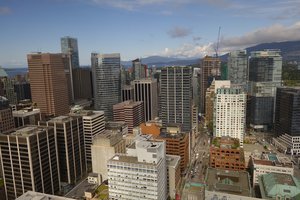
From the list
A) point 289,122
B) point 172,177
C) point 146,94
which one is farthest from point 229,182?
point 146,94

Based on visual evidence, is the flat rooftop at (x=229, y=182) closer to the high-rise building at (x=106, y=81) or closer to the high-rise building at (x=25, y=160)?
the high-rise building at (x=25, y=160)

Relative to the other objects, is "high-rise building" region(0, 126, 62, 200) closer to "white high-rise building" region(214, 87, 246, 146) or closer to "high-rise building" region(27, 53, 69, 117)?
"high-rise building" region(27, 53, 69, 117)

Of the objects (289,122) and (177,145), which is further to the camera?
(289,122)

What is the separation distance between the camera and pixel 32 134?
75688mm

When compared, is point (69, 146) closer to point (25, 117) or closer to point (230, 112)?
point (25, 117)

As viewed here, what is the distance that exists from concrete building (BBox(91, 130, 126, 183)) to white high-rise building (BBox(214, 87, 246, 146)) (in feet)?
192

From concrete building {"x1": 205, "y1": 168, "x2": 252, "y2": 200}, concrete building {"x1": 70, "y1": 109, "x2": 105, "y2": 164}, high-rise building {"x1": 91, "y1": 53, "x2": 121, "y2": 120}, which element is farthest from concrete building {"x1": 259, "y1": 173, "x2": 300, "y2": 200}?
high-rise building {"x1": 91, "y1": 53, "x2": 121, "y2": 120}

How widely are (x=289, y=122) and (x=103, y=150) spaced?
96978 millimetres

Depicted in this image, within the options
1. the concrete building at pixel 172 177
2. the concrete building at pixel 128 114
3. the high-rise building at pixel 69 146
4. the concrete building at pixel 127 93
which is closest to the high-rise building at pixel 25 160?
the high-rise building at pixel 69 146

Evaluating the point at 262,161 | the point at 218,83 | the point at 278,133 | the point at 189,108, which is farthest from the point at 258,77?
the point at 262,161

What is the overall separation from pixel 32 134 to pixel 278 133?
12804 cm

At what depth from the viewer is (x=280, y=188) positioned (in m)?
71.1

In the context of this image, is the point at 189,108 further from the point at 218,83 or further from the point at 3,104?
the point at 3,104

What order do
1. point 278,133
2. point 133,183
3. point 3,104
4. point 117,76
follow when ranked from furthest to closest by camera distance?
point 117,76 < point 278,133 < point 3,104 < point 133,183
